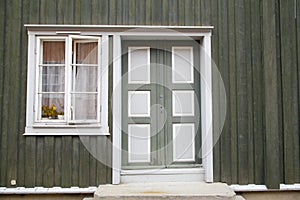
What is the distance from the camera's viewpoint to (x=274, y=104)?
15.3ft

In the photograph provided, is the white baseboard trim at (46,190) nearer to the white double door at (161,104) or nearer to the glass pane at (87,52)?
the white double door at (161,104)

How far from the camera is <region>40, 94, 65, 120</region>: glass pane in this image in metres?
4.66

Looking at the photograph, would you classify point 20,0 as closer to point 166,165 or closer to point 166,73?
point 166,73

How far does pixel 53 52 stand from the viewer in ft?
15.6

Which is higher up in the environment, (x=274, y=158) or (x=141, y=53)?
(x=141, y=53)

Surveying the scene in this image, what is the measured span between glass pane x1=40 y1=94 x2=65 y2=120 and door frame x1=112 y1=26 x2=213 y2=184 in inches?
30.7

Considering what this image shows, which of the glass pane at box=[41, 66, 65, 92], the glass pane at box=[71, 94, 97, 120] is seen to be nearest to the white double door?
the glass pane at box=[71, 94, 97, 120]

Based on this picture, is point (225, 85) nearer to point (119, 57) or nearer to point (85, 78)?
point (119, 57)

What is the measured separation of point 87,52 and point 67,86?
60 cm

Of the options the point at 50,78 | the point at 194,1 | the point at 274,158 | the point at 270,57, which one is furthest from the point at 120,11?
the point at 274,158

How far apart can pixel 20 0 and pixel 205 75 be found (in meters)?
2.96

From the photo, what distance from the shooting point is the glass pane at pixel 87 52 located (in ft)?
15.5

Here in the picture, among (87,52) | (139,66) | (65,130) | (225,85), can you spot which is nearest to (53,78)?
(87,52)

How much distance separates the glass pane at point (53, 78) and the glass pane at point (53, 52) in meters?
0.11
